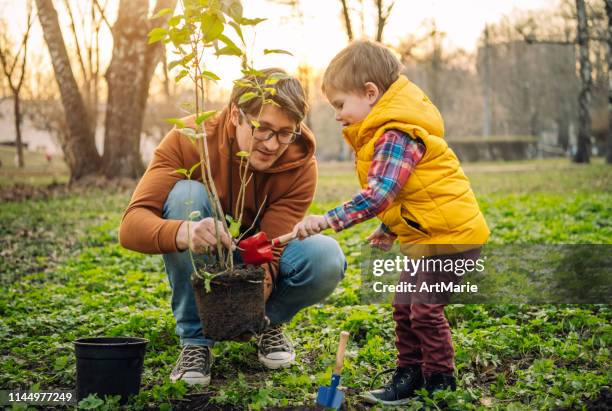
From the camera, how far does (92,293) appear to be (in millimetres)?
4738

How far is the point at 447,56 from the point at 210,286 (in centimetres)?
3712

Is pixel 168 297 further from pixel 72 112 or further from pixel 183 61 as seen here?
pixel 72 112

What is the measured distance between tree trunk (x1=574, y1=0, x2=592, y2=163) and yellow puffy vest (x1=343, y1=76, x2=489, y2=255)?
1568 cm

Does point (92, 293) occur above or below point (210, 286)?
below

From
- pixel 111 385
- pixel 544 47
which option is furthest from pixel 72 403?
pixel 544 47

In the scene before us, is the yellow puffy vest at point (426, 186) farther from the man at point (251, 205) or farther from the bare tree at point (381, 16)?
the bare tree at point (381, 16)

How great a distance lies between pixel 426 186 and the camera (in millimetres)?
2627

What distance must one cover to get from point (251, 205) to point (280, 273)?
366 mm

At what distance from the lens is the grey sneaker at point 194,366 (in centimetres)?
275

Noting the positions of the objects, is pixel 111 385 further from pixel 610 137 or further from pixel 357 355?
pixel 610 137

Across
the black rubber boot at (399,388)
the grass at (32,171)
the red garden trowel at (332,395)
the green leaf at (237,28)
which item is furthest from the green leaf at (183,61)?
the grass at (32,171)

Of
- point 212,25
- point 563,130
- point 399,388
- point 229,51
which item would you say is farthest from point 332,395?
point 563,130

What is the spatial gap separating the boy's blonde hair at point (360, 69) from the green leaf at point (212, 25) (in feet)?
2.05

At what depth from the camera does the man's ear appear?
9.02 ft
